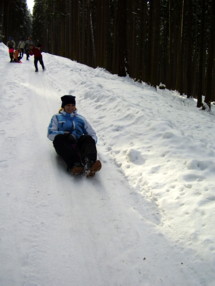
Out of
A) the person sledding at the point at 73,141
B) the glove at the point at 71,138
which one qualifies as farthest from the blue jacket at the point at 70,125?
the glove at the point at 71,138

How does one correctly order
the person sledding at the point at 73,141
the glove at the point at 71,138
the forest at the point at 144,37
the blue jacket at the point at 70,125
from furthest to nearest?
the forest at the point at 144,37, the blue jacket at the point at 70,125, the glove at the point at 71,138, the person sledding at the point at 73,141

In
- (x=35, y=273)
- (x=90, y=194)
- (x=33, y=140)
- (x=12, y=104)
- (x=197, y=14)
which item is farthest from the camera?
(x=197, y=14)

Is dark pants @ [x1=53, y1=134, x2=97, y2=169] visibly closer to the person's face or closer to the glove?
the glove

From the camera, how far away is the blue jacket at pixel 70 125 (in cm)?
534

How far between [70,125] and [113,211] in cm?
210

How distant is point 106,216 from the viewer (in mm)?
3756

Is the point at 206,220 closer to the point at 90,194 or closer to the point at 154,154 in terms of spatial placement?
the point at 90,194

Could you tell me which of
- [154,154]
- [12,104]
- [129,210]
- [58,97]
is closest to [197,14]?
[58,97]

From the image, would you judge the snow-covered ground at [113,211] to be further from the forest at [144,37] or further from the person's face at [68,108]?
the forest at [144,37]

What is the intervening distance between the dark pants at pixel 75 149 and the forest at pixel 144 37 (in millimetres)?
10537

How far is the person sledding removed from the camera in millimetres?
4668

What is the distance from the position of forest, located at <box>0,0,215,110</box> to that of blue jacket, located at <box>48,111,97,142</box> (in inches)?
394

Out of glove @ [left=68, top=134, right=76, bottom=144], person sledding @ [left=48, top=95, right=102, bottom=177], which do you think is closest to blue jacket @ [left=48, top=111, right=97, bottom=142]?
person sledding @ [left=48, top=95, right=102, bottom=177]

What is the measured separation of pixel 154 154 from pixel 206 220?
2.06 meters
